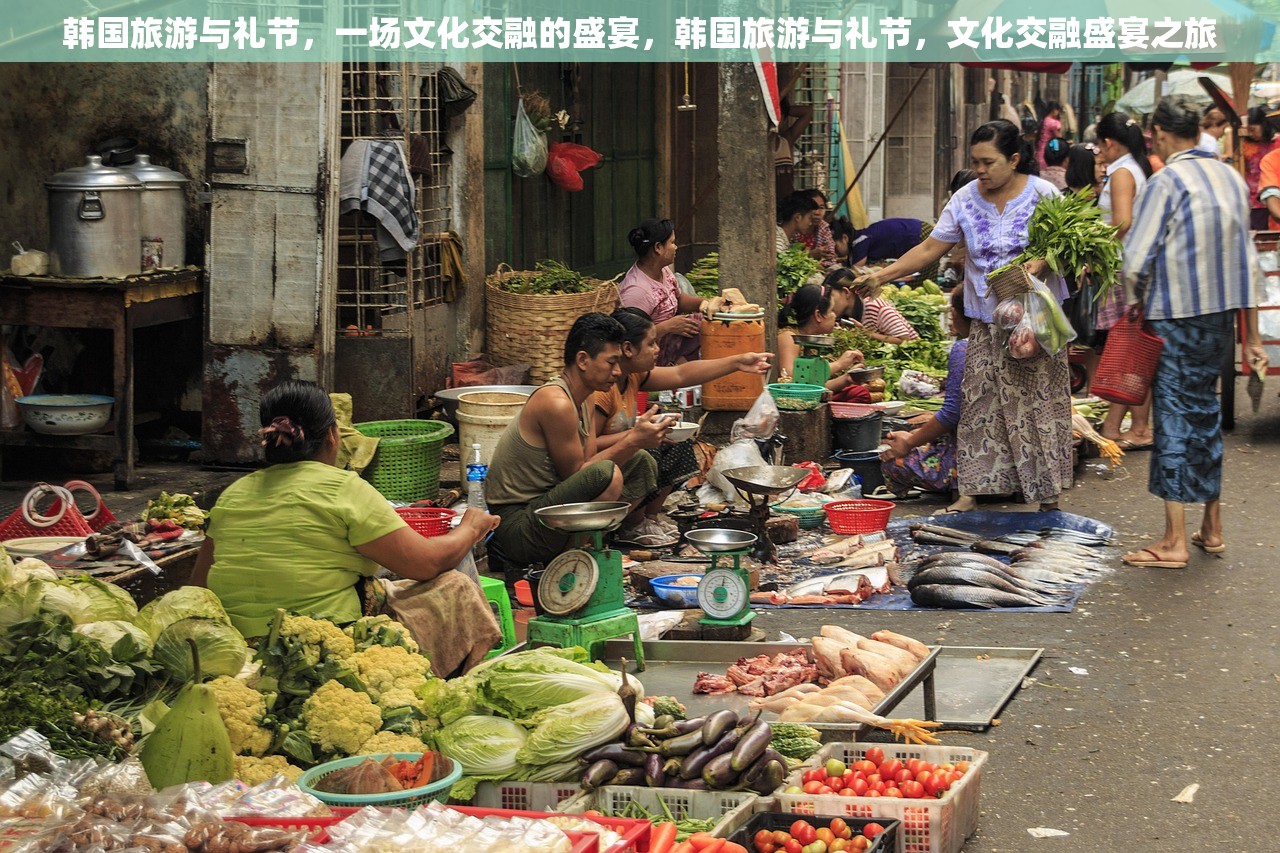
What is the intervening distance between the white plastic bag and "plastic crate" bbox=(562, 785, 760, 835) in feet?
26.3

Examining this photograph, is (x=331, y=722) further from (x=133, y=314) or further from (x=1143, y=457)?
(x=1143, y=457)

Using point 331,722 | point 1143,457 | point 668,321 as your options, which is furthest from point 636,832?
point 1143,457

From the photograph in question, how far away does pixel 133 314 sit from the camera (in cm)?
852

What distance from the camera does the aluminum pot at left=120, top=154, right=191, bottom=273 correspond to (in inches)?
344

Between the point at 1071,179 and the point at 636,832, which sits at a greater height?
the point at 1071,179

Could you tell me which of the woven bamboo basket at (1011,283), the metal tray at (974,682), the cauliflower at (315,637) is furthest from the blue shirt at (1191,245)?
the cauliflower at (315,637)

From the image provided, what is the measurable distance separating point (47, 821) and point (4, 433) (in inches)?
210

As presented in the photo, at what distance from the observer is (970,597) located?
7426mm

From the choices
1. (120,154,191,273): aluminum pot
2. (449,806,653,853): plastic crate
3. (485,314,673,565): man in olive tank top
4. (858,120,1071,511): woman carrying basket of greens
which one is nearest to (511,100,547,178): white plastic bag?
(120,154,191,273): aluminum pot

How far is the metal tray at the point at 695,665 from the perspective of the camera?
568 centimetres

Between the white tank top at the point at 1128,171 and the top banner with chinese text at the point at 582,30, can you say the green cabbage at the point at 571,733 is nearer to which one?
the top banner with chinese text at the point at 582,30

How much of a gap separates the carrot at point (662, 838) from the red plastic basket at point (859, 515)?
4.74 m

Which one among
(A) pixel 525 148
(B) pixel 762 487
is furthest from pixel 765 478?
(A) pixel 525 148

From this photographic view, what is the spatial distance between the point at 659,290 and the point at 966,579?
3874 millimetres
